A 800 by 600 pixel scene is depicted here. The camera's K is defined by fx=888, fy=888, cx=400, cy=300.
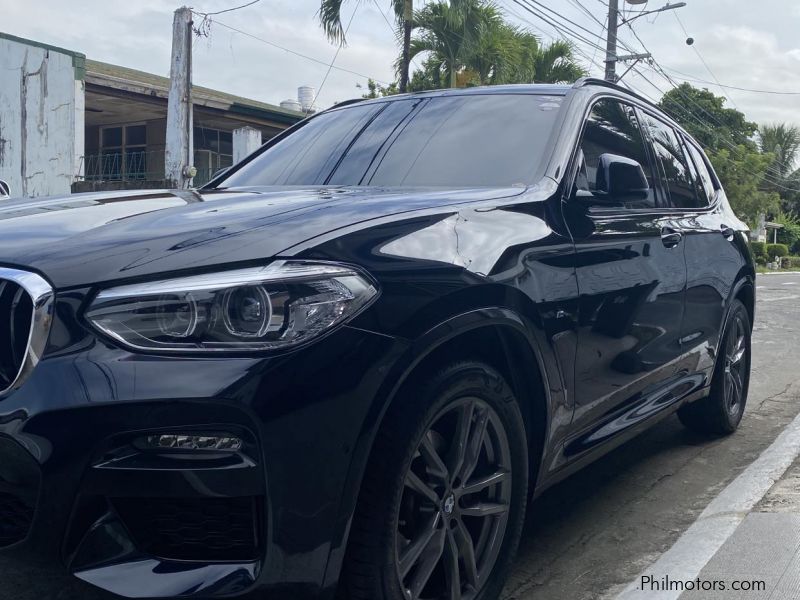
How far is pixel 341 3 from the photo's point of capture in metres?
16.4

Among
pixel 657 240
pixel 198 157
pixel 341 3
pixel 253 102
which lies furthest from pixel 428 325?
pixel 253 102

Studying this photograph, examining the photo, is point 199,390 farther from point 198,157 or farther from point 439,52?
point 198,157

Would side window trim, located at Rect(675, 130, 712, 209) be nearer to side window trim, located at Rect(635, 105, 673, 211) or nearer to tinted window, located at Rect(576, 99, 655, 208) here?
side window trim, located at Rect(635, 105, 673, 211)

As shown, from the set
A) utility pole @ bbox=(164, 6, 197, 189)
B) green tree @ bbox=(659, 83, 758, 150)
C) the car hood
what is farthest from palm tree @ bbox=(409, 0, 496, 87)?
green tree @ bbox=(659, 83, 758, 150)

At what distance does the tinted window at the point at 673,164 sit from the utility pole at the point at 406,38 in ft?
43.1

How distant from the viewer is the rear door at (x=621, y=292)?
9.95ft

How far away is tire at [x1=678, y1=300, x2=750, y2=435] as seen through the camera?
15.8 ft

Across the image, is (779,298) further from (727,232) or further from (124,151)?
(124,151)

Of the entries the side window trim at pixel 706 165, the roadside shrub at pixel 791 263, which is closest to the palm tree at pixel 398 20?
the side window trim at pixel 706 165

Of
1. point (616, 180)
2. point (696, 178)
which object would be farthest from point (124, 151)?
point (616, 180)

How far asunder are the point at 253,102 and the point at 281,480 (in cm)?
2396

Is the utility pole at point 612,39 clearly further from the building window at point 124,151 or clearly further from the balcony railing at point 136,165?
the building window at point 124,151

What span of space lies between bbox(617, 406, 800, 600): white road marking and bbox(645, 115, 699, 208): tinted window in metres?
1.35

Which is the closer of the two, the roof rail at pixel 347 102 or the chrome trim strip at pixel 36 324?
the chrome trim strip at pixel 36 324
